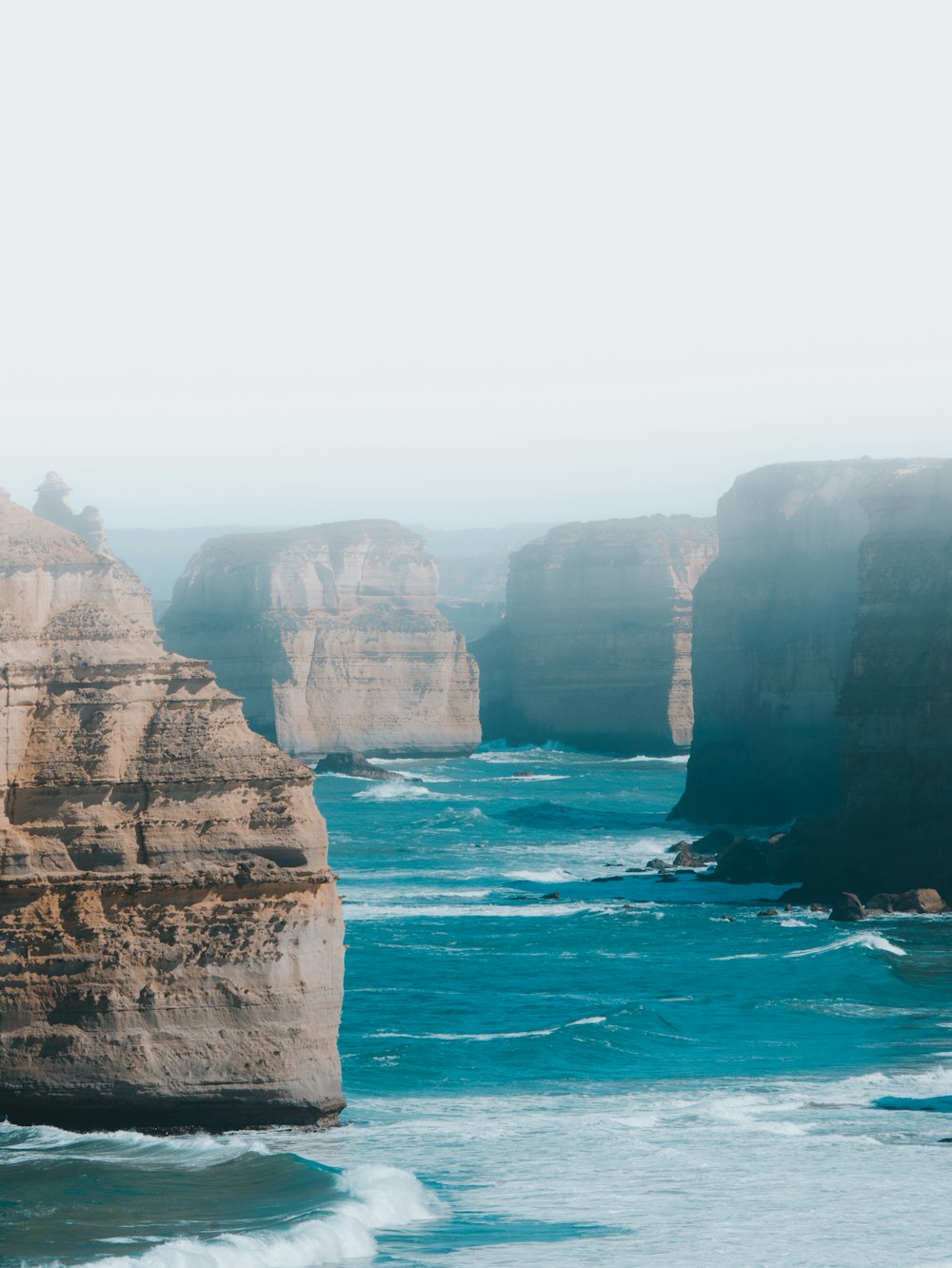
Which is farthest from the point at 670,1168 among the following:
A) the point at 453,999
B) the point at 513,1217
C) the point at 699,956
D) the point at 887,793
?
the point at 887,793

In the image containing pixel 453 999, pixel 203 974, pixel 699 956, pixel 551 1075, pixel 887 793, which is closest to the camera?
pixel 203 974

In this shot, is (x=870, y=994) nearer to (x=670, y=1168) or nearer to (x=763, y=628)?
(x=670, y=1168)

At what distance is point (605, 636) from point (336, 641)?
54.7 feet

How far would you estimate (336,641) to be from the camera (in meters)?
123

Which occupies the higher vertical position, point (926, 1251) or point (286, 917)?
point (286, 917)

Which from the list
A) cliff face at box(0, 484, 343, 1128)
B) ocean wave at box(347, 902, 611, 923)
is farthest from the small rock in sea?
cliff face at box(0, 484, 343, 1128)

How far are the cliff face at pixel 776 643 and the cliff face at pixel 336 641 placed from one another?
149 ft

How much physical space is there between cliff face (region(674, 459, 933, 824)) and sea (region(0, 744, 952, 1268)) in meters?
21.8

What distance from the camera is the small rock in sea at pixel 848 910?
4312 cm

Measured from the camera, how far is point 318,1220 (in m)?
18.2

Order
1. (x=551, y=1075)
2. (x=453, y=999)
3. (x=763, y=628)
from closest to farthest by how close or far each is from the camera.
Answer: (x=551, y=1075), (x=453, y=999), (x=763, y=628)

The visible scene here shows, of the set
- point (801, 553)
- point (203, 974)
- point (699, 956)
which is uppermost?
point (801, 553)

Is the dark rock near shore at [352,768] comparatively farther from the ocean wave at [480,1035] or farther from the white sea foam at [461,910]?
the ocean wave at [480,1035]

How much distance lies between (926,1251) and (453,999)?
1548cm
